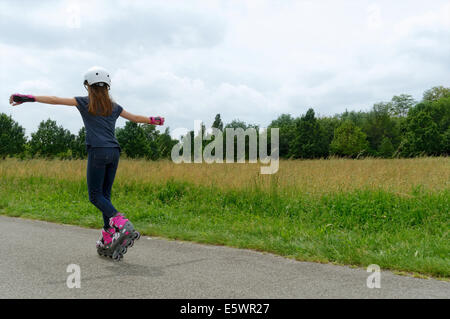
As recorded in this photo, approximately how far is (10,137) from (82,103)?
2078 inches

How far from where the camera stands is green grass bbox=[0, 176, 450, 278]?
491 cm

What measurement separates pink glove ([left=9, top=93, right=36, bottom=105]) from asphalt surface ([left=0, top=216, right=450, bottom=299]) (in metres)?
1.87

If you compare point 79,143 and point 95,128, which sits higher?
point 79,143

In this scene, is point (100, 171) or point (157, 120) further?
point (157, 120)

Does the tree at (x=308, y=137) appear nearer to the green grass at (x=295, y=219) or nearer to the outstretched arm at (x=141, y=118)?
the green grass at (x=295, y=219)

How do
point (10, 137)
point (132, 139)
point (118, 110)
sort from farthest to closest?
point (10, 137) < point (132, 139) < point (118, 110)

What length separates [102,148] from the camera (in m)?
4.72

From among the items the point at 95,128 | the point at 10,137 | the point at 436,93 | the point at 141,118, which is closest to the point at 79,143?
the point at 10,137

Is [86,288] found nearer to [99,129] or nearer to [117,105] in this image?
[99,129]

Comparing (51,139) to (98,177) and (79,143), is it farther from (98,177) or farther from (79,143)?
(98,177)

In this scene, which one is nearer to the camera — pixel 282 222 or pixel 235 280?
pixel 235 280

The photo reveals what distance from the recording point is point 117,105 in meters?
5.11
